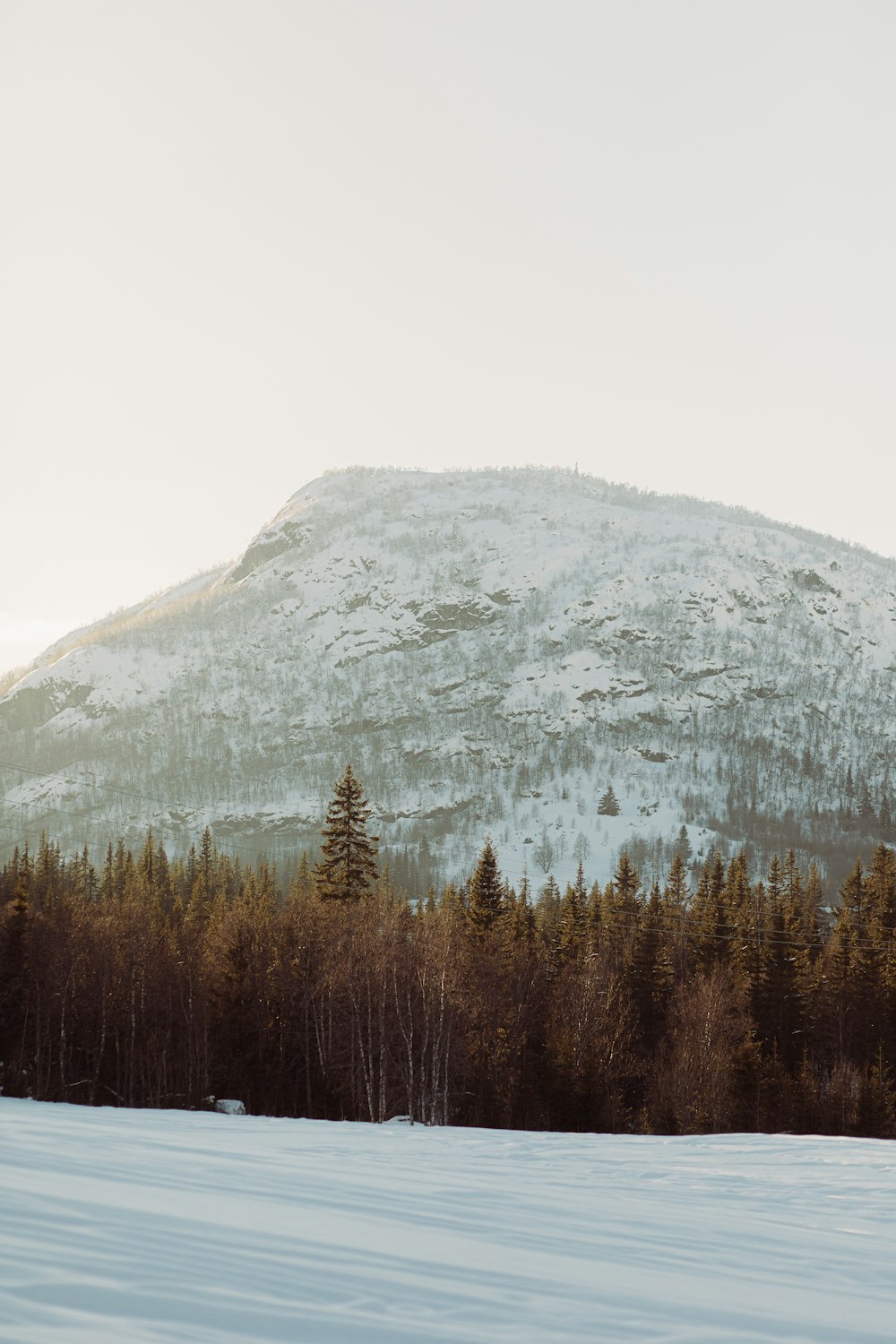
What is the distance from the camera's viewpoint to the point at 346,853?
46.3 metres

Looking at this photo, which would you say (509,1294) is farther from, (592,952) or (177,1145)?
(592,952)

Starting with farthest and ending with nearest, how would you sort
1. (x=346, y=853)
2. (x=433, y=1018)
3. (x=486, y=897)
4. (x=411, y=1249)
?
(x=486, y=897) → (x=433, y=1018) → (x=346, y=853) → (x=411, y=1249)

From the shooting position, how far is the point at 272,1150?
10812 millimetres

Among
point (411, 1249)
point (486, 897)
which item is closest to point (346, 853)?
point (486, 897)

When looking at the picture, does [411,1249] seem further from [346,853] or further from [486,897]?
[486,897]

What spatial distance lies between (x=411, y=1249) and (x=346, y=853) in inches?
1629

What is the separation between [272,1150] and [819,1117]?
153 feet

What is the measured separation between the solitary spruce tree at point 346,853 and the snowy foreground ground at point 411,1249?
34.4 m

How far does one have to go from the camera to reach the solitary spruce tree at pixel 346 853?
45.5m

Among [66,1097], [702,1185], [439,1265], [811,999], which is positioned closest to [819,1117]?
[811,999]

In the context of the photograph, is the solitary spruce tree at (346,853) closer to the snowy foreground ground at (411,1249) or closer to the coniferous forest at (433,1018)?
the coniferous forest at (433,1018)

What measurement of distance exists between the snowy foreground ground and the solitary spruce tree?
113 ft

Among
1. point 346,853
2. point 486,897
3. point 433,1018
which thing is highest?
point 346,853

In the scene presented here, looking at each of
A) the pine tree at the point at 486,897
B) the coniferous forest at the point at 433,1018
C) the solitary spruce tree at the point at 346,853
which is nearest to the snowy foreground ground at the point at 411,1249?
the solitary spruce tree at the point at 346,853
